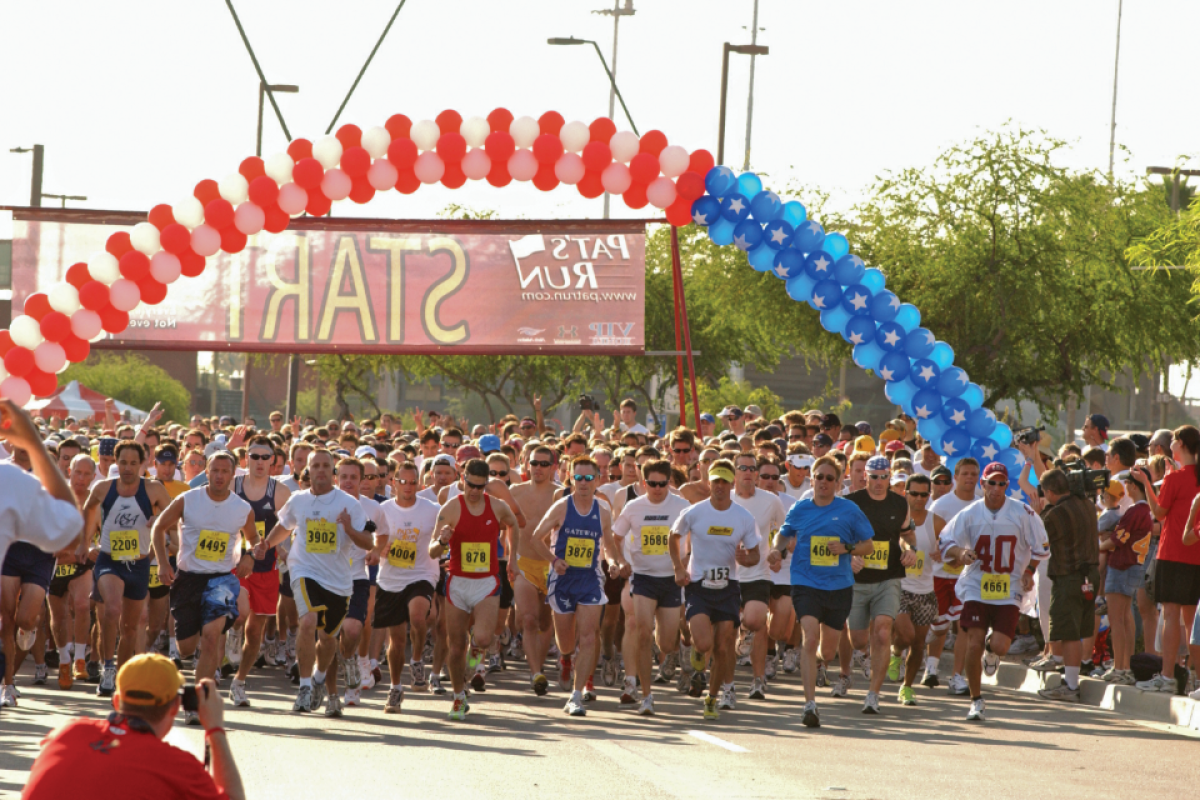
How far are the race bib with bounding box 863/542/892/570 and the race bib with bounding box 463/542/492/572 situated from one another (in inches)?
124

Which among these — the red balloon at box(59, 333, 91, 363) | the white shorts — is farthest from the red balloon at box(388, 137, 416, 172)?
the white shorts

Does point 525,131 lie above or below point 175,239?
above

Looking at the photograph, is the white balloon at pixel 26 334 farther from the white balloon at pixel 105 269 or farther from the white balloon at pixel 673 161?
the white balloon at pixel 673 161

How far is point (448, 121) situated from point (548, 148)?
3.73 feet

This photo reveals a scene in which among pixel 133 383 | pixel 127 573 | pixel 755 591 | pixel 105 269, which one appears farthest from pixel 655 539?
pixel 133 383

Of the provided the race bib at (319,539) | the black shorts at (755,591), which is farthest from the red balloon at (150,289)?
the black shorts at (755,591)

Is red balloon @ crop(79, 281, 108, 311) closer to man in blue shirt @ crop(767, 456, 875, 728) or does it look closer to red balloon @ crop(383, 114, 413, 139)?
red balloon @ crop(383, 114, 413, 139)

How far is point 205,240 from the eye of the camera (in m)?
17.3

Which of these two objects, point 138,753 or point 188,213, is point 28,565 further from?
point 138,753

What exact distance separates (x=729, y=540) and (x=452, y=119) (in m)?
7.11

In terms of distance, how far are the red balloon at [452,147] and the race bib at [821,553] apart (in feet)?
22.8

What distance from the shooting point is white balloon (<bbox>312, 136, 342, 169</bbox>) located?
1755cm

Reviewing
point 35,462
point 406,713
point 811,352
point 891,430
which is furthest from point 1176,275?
point 35,462

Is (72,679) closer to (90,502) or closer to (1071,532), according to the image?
(90,502)
